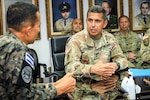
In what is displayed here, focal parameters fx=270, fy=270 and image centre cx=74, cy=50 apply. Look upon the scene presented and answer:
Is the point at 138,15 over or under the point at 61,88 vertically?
over

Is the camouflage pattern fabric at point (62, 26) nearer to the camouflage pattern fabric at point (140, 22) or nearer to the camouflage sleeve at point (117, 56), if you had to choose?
the camouflage pattern fabric at point (140, 22)

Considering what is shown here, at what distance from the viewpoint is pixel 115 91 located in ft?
7.71

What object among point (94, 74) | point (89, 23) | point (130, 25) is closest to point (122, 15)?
point (130, 25)

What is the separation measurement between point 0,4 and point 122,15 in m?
2.26

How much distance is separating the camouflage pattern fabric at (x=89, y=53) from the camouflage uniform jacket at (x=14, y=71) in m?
0.85

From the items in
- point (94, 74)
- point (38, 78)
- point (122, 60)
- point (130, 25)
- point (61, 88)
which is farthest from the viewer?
point (130, 25)

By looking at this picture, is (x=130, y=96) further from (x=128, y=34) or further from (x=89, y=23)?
(x=128, y=34)

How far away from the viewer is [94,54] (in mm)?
2311

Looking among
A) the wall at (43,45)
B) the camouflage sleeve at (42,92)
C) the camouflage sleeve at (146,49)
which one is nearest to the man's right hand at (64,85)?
the camouflage sleeve at (42,92)

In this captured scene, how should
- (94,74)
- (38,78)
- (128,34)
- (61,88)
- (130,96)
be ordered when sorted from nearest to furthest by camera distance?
(61,88) → (94,74) → (130,96) → (38,78) → (128,34)

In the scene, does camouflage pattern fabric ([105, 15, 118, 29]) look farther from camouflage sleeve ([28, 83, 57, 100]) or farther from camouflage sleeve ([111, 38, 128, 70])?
camouflage sleeve ([28, 83, 57, 100])

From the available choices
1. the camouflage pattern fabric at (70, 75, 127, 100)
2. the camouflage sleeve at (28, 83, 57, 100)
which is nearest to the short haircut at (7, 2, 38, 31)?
the camouflage sleeve at (28, 83, 57, 100)

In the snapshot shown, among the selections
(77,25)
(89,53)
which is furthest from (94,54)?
(77,25)

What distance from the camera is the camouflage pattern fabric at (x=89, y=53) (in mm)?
2185
